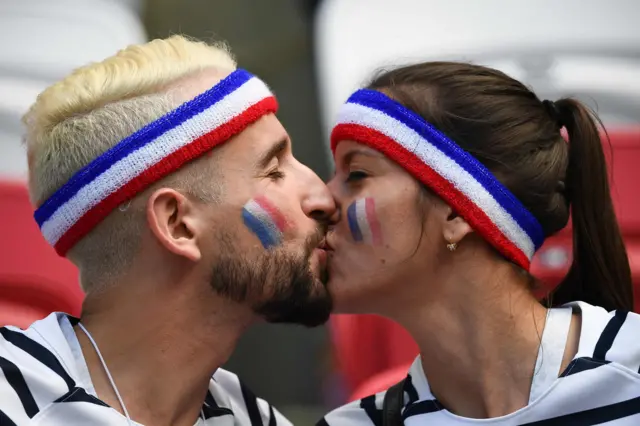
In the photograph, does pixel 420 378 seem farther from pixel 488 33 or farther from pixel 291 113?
pixel 291 113

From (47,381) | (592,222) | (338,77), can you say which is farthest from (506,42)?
(47,381)

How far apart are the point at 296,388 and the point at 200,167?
2.10m

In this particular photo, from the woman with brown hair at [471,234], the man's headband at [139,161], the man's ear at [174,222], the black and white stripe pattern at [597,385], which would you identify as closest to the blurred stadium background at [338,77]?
the woman with brown hair at [471,234]

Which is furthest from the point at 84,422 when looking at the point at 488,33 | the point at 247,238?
the point at 488,33

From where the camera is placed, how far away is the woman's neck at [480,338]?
1930 mm

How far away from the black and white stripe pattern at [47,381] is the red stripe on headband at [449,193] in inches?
29.6

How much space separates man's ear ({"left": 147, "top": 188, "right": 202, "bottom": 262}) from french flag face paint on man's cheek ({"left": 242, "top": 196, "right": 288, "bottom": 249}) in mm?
124

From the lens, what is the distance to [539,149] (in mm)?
1996

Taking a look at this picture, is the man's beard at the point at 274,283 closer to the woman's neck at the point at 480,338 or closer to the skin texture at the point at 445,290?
the skin texture at the point at 445,290

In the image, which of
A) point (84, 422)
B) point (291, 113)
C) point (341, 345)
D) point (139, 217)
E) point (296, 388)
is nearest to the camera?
point (84, 422)

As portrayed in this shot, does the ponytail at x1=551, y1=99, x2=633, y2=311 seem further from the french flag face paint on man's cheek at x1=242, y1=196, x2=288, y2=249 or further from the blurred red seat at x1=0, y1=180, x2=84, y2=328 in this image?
the blurred red seat at x1=0, y1=180, x2=84, y2=328

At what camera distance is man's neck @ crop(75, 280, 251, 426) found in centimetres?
192

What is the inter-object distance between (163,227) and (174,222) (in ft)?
0.12

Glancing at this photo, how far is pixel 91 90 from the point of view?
2.01m
